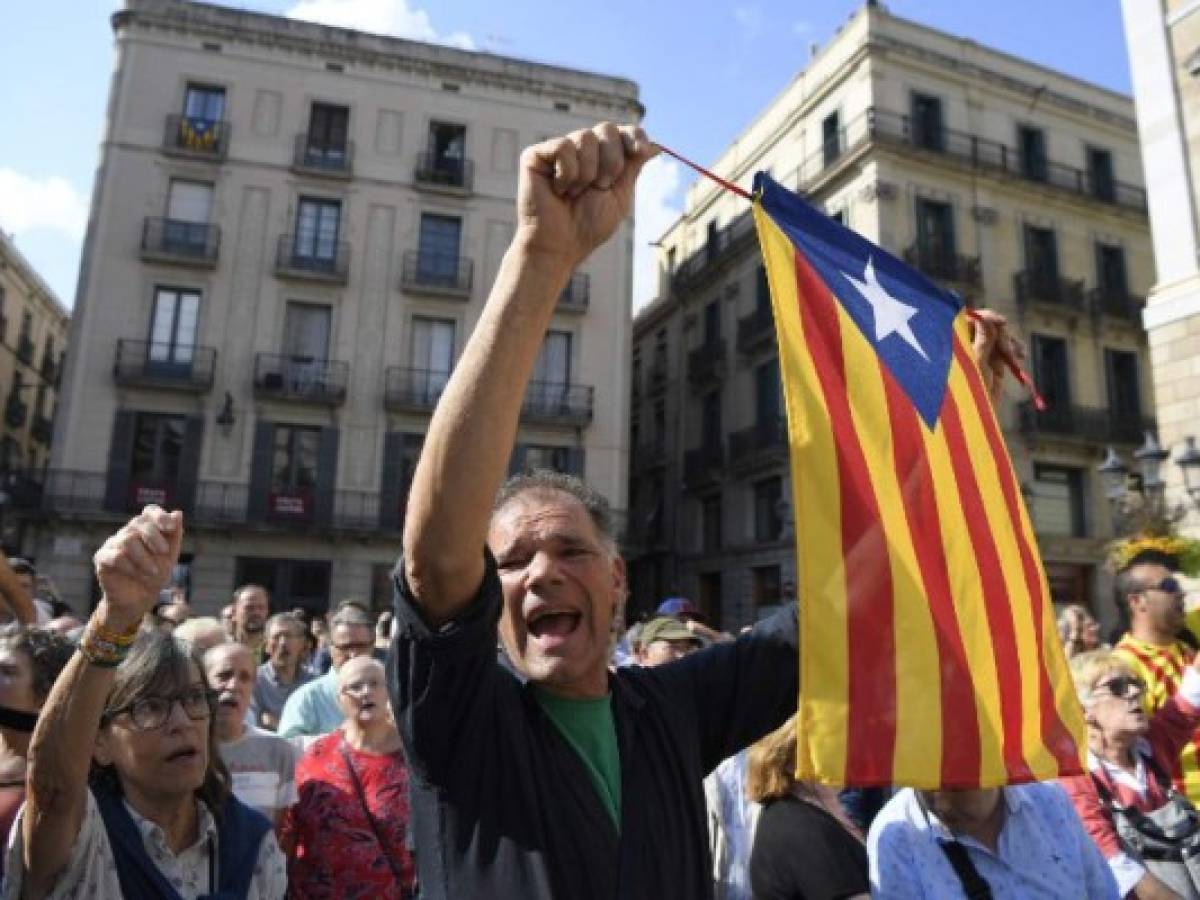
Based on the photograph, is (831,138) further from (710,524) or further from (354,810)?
(354,810)

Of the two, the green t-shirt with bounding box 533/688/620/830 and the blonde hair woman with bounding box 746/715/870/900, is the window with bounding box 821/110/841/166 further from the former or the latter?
the green t-shirt with bounding box 533/688/620/830

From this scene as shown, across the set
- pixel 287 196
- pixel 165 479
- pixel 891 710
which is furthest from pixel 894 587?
pixel 287 196

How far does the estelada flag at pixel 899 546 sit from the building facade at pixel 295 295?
65.7 feet

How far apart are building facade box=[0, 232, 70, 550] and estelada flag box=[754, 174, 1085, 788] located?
1222 inches

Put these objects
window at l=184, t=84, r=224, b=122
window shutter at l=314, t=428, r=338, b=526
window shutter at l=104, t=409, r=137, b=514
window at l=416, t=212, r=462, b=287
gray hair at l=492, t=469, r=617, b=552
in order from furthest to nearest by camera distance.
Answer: window at l=416, t=212, r=462, b=287 < window at l=184, t=84, r=224, b=122 < window shutter at l=314, t=428, r=338, b=526 < window shutter at l=104, t=409, r=137, b=514 < gray hair at l=492, t=469, r=617, b=552

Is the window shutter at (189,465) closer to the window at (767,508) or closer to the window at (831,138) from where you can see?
the window at (767,508)

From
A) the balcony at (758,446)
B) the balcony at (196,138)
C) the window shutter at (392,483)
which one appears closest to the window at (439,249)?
the window shutter at (392,483)

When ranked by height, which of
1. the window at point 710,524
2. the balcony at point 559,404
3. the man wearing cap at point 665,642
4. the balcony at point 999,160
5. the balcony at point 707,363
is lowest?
the man wearing cap at point 665,642

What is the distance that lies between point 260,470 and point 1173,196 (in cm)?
1840

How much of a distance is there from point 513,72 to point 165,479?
A: 542 inches

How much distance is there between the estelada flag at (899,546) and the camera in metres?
1.77

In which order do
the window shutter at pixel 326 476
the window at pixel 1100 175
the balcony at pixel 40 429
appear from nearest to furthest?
the window shutter at pixel 326 476, the window at pixel 1100 175, the balcony at pixel 40 429

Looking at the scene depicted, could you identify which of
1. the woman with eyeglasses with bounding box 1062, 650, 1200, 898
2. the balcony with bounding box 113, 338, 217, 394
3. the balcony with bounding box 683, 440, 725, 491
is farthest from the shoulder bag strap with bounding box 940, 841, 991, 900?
the balcony with bounding box 683, 440, 725, 491

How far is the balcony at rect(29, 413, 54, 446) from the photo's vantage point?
3288cm
